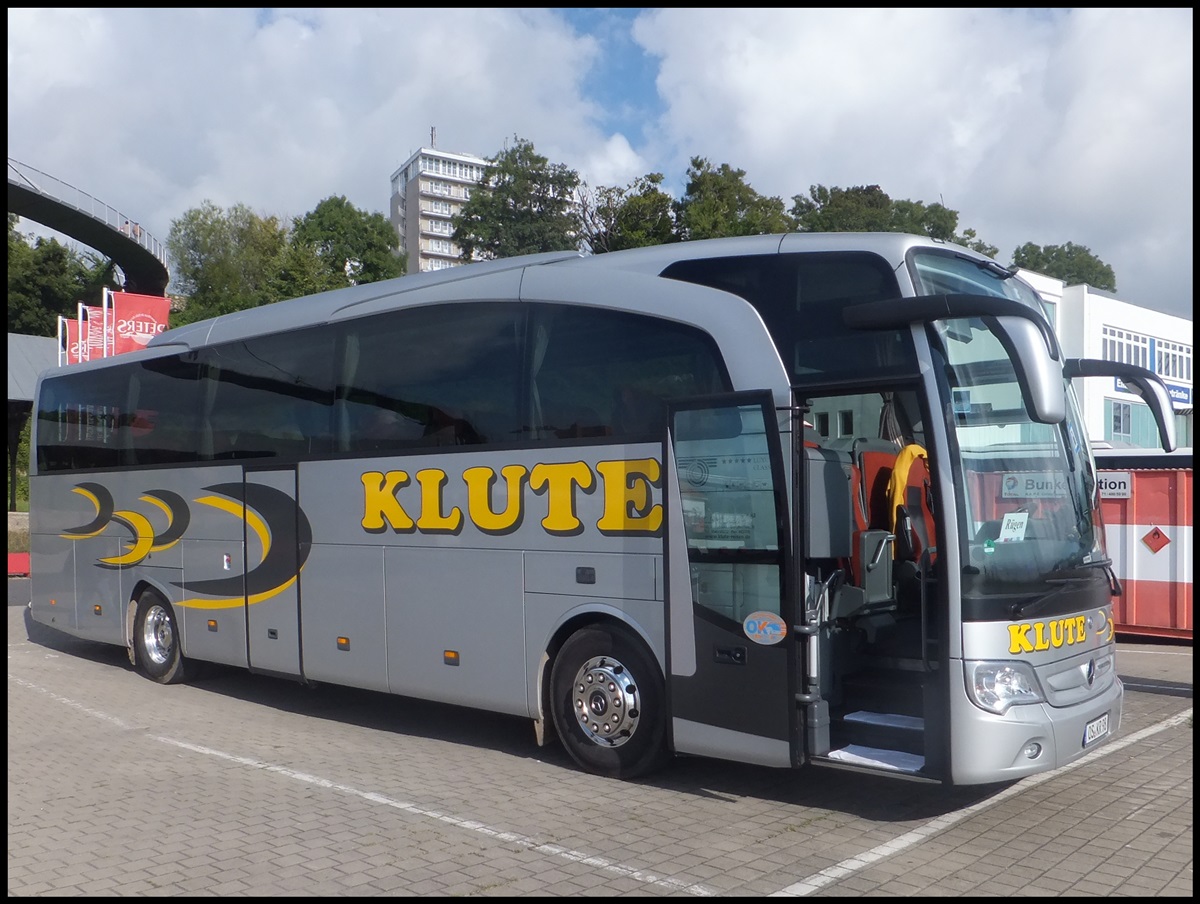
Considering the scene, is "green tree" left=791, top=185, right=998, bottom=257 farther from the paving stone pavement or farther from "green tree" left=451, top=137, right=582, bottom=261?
the paving stone pavement

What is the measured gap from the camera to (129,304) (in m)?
33.1

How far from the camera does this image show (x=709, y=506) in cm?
711

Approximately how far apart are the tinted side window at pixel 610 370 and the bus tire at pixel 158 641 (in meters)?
6.36

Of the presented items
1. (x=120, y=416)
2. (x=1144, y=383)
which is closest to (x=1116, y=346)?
(x=1144, y=383)

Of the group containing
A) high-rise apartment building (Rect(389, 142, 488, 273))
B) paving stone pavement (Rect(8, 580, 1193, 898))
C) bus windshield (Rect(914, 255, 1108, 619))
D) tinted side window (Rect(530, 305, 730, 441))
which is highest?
high-rise apartment building (Rect(389, 142, 488, 273))

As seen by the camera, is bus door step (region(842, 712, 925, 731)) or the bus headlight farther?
bus door step (region(842, 712, 925, 731))

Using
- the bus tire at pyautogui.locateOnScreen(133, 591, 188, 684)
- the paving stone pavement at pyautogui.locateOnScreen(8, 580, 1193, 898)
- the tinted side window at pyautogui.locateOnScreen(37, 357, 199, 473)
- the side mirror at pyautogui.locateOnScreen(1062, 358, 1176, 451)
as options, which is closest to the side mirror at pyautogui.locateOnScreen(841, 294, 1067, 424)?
the side mirror at pyautogui.locateOnScreen(1062, 358, 1176, 451)

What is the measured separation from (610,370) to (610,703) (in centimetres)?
234

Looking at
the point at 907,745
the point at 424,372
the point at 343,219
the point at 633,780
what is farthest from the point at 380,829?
the point at 343,219

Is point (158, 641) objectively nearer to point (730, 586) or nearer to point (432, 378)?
point (432, 378)

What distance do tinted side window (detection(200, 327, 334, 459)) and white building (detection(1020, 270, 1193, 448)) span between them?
35.6m

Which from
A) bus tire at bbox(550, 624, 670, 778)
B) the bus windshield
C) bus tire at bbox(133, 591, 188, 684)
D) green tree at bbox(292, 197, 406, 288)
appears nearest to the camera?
the bus windshield

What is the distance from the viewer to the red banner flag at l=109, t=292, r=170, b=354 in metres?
32.7

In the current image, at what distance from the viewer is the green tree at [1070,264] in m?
85.0
